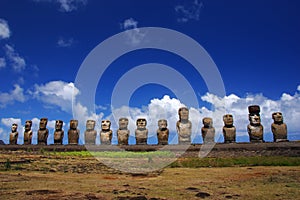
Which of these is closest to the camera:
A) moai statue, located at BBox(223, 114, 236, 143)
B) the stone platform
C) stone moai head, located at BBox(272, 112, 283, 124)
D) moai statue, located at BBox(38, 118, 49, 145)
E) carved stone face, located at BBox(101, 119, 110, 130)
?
the stone platform

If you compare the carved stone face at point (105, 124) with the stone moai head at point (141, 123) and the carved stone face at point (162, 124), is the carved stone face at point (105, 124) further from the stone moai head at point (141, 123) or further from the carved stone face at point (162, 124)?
the carved stone face at point (162, 124)

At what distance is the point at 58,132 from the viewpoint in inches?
1034

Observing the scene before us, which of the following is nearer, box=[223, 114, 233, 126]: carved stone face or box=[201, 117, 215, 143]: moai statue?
box=[201, 117, 215, 143]: moai statue

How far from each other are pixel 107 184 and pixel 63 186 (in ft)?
3.45

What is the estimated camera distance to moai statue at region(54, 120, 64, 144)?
2603 centimetres

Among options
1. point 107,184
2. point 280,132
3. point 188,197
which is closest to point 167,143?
point 280,132

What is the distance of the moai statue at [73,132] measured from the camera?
25859 mm

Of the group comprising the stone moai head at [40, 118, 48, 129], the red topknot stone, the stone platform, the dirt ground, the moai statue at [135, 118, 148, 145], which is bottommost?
the dirt ground

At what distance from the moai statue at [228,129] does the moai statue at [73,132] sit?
11465 millimetres

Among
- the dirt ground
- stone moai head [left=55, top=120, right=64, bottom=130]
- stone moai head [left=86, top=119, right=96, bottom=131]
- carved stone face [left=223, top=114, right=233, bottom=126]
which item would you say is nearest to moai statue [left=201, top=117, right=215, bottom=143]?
carved stone face [left=223, top=114, right=233, bottom=126]

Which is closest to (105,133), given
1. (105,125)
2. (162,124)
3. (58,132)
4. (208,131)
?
(105,125)

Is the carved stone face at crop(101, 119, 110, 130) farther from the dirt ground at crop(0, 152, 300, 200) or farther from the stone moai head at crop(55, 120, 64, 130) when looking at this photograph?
the dirt ground at crop(0, 152, 300, 200)

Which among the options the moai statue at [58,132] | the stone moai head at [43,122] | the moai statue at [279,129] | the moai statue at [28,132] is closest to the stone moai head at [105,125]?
the moai statue at [58,132]

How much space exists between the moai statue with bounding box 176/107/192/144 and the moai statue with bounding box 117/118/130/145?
13.3 ft
